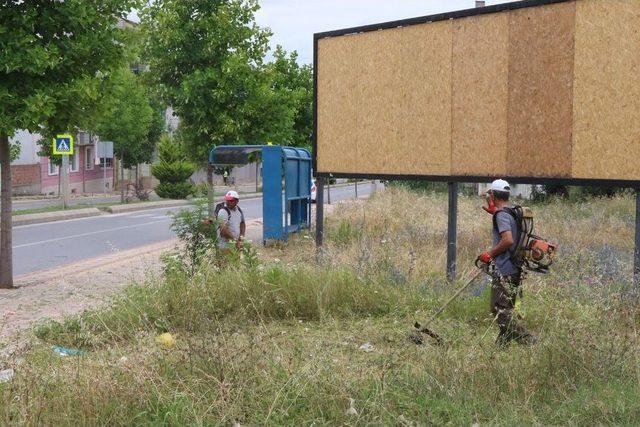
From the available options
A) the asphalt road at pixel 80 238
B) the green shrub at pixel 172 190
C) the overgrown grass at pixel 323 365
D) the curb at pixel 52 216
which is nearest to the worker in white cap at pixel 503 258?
the overgrown grass at pixel 323 365

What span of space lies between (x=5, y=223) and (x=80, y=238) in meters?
8.57

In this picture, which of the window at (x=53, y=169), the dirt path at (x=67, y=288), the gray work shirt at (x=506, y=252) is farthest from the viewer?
the window at (x=53, y=169)

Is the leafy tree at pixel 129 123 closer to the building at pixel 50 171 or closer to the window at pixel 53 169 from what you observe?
the building at pixel 50 171

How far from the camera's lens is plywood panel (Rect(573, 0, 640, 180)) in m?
9.12

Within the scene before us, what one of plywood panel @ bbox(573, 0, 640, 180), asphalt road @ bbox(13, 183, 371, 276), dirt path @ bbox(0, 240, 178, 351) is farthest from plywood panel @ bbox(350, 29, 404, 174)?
asphalt road @ bbox(13, 183, 371, 276)

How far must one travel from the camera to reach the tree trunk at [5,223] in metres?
11.8

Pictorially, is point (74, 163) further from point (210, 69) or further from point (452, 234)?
point (452, 234)

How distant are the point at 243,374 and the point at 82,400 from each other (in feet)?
3.03

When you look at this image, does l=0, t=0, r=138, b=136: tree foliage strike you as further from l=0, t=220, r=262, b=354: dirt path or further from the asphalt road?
the asphalt road

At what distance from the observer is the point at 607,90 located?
30.6 feet

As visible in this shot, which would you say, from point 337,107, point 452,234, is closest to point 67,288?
point 337,107

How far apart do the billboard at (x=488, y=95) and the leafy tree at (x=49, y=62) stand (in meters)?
3.01

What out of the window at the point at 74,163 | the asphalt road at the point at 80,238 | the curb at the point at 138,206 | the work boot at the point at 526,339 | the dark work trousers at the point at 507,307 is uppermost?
the window at the point at 74,163

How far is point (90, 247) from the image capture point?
1820 cm
